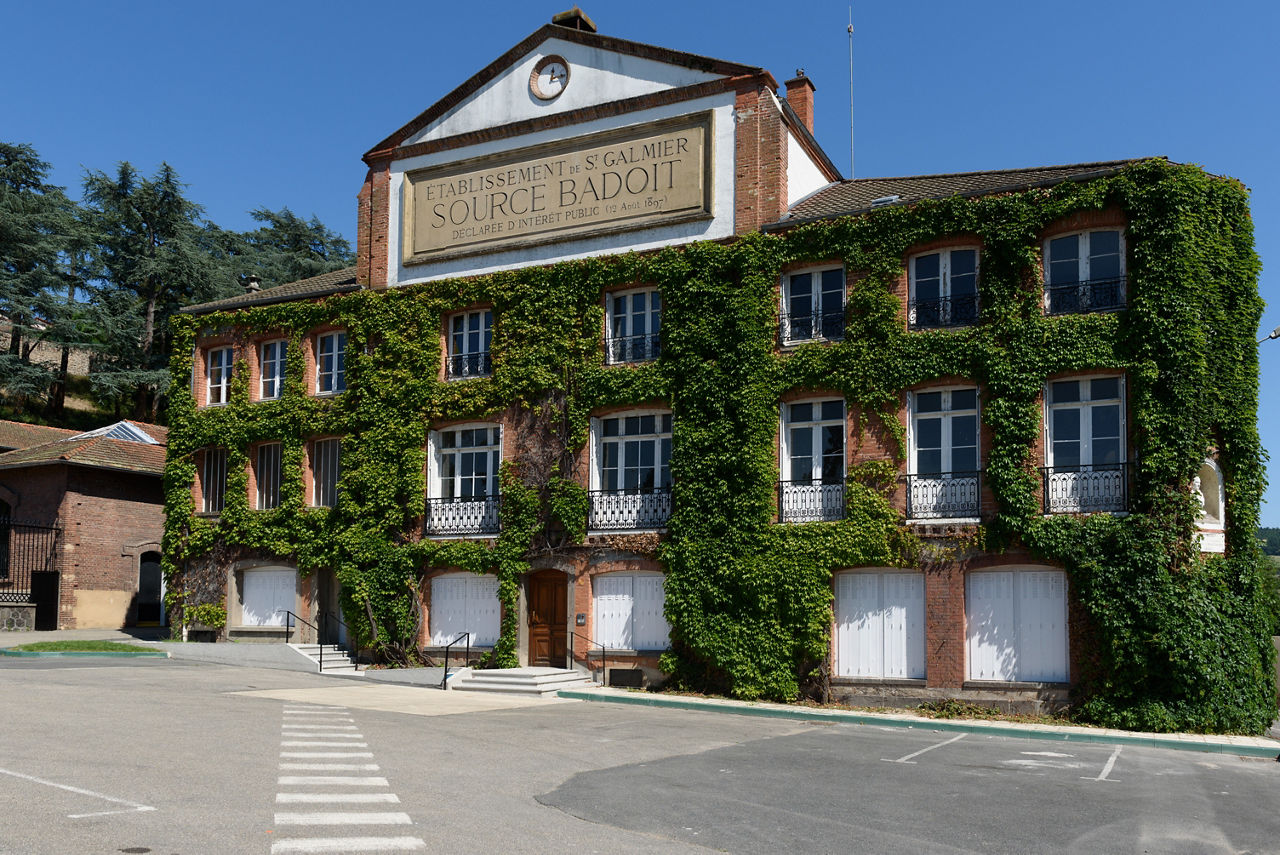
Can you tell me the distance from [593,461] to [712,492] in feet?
10.2

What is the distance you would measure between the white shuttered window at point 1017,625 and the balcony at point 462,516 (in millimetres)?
10785

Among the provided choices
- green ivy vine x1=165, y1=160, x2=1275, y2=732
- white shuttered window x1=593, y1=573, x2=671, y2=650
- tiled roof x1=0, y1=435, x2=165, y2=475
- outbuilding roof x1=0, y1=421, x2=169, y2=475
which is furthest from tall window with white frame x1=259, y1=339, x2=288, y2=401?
white shuttered window x1=593, y1=573, x2=671, y2=650

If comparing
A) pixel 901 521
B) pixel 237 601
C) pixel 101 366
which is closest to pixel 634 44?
pixel 901 521

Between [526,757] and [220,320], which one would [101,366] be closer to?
[220,320]

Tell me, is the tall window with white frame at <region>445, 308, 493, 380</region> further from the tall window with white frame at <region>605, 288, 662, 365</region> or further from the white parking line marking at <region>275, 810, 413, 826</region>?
the white parking line marking at <region>275, 810, 413, 826</region>

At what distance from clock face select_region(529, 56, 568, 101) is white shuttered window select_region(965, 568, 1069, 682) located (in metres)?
14.5

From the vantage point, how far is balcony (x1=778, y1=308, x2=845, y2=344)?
2329 cm

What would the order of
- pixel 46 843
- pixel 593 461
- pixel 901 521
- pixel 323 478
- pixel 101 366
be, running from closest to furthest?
1. pixel 46 843
2. pixel 901 521
3. pixel 593 461
4. pixel 323 478
5. pixel 101 366

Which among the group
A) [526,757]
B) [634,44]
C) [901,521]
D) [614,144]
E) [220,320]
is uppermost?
[634,44]

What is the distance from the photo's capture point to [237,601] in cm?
2991

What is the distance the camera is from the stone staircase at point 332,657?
2666 cm

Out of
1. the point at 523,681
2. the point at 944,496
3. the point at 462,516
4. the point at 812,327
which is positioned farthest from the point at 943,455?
the point at 462,516

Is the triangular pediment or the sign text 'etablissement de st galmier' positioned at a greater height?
the triangular pediment

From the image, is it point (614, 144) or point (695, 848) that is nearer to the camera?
point (695, 848)
